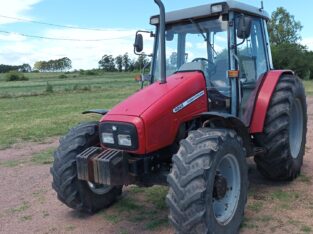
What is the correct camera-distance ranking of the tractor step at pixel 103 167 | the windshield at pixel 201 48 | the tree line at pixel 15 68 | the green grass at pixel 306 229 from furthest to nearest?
1. the tree line at pixel 15 68
2. the windshield at pixel 201 48
3. the green grass at pixel 306 229
4. the tractor step at pixel 103 167

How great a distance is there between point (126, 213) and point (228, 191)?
1.41 metres

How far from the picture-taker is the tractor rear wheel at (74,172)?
501 cm

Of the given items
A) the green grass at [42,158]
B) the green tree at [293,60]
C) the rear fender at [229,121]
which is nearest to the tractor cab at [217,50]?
the rear fender at [229,121]

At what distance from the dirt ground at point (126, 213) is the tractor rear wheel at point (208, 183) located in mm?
411

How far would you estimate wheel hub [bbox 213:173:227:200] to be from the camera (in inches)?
172

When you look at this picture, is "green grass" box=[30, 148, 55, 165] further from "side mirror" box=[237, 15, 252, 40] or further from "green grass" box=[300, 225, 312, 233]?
"green grass" box=[300, 225, 312, 233]

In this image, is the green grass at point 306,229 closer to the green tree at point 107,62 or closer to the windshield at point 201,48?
the windshield at point 201,48

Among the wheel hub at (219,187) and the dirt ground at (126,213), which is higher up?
the wheel hub at (219,187)

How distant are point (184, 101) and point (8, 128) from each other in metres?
10.1

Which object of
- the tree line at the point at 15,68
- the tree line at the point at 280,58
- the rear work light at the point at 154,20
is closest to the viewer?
the rear work light at the point at 154,20

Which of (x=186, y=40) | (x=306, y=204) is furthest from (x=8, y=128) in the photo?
(x=306, y=204)

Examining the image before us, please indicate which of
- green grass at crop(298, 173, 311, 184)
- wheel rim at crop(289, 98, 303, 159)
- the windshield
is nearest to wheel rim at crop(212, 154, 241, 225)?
the windshield

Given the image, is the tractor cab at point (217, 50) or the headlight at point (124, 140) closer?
the headlight at point (124, 140)

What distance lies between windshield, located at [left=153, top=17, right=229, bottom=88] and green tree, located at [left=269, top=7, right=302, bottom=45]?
64607 mm
